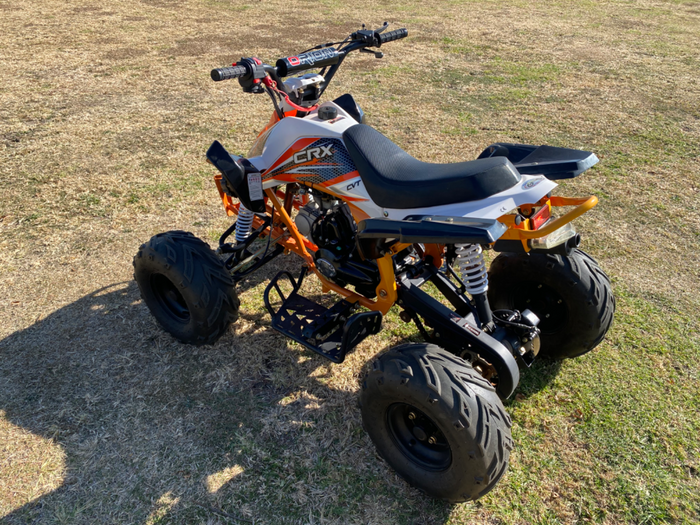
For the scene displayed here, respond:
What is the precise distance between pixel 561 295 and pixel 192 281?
2.47m

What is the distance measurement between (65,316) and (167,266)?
135cm

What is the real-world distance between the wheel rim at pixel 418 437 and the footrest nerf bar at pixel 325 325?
0.58 meters

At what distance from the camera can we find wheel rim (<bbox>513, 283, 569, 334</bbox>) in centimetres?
352

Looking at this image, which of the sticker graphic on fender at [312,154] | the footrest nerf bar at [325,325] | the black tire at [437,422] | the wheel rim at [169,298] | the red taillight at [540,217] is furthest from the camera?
the wheel rim at [169,298]

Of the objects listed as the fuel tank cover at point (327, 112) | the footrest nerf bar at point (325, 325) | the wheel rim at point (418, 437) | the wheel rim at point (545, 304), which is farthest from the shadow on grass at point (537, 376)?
the fuel tank cover at point (327, 112)

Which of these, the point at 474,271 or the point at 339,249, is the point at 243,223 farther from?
the point at 474,271

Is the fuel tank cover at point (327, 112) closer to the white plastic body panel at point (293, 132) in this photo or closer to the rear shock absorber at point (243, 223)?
the white plastic body panel at point (293, 132)

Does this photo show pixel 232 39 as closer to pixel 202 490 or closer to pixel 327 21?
pixel 327 21

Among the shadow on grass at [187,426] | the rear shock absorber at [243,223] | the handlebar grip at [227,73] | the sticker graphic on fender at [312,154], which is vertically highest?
the handlebar grip at [227,73]

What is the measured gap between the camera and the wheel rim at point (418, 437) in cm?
278

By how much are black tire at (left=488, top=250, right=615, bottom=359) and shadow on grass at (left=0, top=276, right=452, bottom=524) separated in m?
1.39

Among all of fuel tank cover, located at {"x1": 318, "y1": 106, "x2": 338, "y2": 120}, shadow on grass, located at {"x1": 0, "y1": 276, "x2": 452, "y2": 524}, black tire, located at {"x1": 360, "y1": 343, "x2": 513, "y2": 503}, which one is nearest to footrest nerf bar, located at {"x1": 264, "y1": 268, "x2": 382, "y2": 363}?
shadow on grass, located at {"x1": 0, "y1": 276, "x2": 452, "y2": 524}

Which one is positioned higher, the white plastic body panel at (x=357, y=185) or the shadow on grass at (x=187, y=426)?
the white plastic body panel at (x=357, y=185)

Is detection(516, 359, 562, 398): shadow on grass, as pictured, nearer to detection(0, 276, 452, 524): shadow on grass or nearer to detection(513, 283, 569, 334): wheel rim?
detection(513, 283, 569, 334): wheel rim
